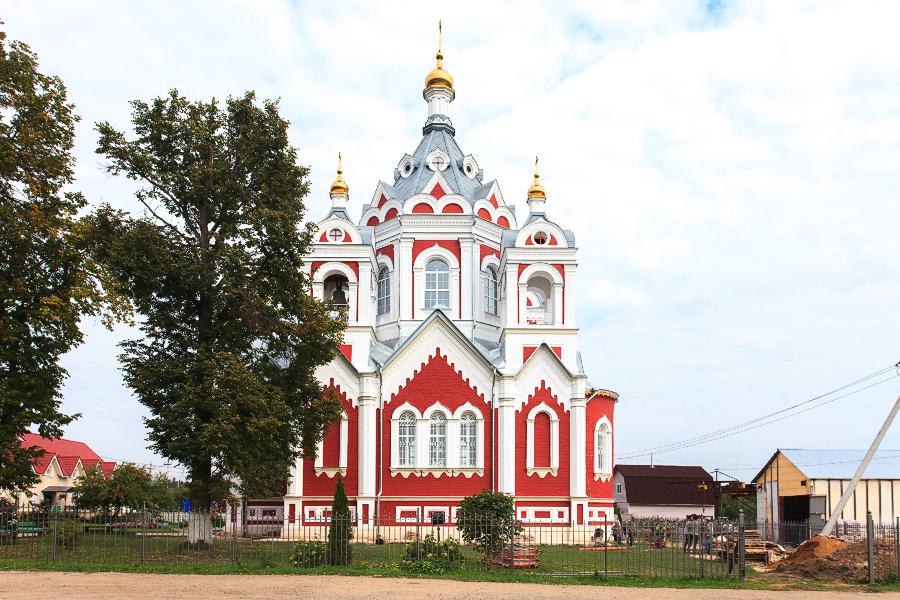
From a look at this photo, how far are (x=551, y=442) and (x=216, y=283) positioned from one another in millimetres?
14131

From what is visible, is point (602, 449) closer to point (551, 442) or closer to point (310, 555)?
point (551, 442)

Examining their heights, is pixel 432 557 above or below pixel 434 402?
below

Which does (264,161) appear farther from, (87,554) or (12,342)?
(87,554)

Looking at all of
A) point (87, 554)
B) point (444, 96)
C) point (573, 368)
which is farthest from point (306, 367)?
point (444, 96)

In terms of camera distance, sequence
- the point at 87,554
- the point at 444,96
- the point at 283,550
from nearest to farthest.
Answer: the point at 87,554 → the point at 283,550 → the point at 444,96

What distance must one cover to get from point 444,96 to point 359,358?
14178 millimetres

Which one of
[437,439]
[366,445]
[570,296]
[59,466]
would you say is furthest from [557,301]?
[59,466]

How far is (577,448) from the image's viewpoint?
109ft

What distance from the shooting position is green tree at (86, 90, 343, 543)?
24.2 m

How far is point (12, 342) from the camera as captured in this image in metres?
24.8

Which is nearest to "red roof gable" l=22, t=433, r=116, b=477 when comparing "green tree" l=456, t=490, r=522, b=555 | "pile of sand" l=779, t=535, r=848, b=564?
"green tree" l=456, t=490, r=522, b=555

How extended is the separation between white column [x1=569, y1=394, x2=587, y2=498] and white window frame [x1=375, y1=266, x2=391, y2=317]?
8515mm

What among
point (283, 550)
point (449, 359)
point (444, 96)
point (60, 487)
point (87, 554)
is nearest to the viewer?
point (87, 554)

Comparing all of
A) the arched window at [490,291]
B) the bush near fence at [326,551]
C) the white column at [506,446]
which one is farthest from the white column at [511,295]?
the bush near fence at [326,551]
